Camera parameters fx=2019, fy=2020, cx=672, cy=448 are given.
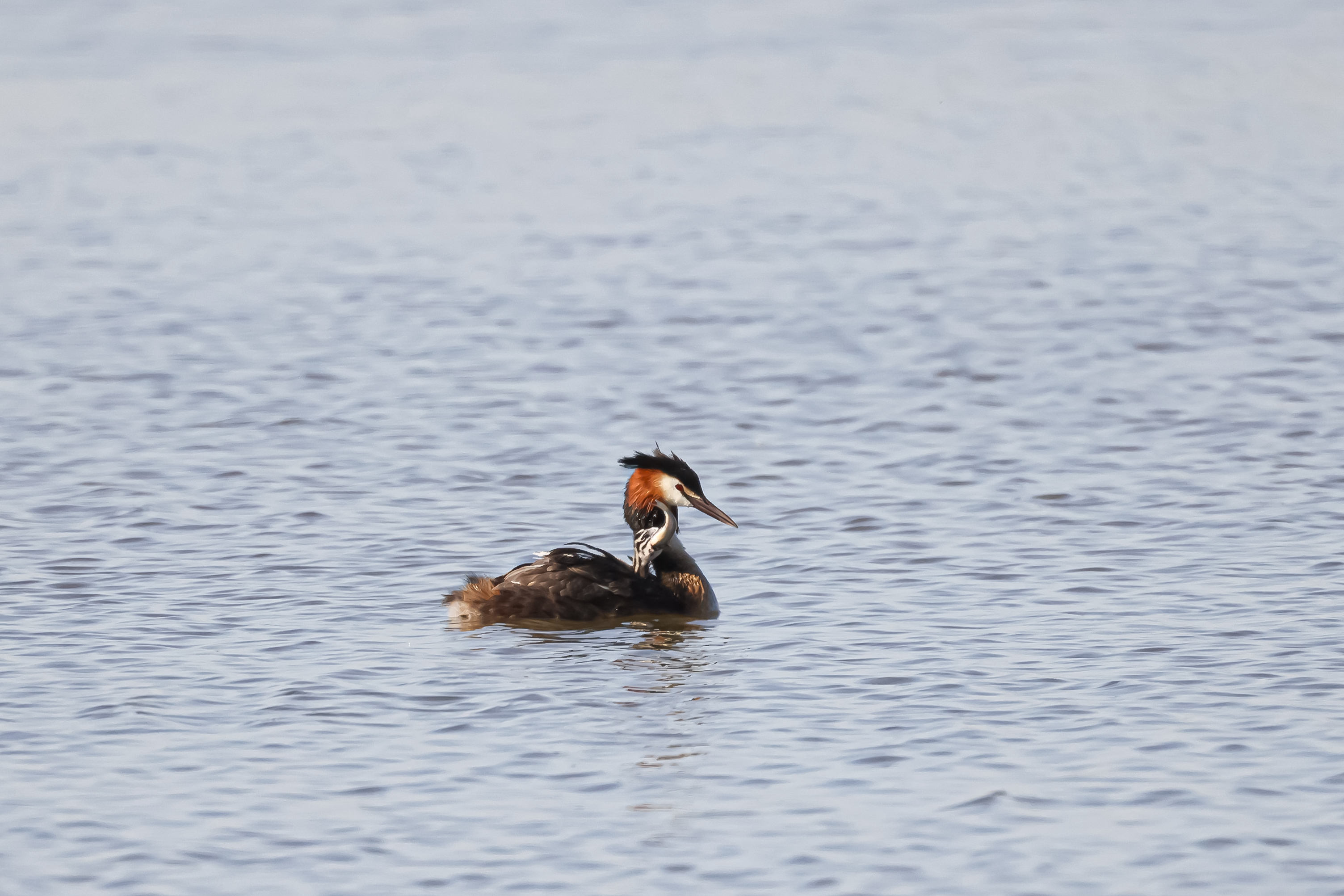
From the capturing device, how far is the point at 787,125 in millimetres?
31281

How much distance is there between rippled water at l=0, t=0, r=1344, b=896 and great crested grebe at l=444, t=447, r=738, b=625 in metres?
0.19

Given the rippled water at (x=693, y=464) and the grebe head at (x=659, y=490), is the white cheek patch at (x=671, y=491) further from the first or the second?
the rippled water at (x=693, y=464)

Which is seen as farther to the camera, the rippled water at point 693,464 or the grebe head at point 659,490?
the grebe head at point 659,490

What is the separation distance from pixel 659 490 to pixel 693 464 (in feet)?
9.94

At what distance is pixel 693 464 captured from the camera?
15945 millimetres

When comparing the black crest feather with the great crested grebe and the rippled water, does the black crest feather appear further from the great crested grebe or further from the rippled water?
the rippled water

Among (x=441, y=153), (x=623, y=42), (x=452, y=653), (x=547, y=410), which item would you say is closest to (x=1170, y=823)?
(x=452, y=653)

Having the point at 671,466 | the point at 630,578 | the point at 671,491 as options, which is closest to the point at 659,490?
the point at 671,491

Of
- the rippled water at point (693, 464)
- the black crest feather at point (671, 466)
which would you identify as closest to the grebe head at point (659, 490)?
the black crest feather at point (671, 466)

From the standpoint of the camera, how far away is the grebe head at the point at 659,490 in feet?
42.1

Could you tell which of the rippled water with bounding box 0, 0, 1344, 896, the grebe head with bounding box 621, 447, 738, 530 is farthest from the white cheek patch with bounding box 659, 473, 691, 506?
the rippled water with bounding box 0, 0, 1344, 896

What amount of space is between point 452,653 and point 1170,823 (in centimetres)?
442

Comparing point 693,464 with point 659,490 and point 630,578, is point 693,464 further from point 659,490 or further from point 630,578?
point 630,578

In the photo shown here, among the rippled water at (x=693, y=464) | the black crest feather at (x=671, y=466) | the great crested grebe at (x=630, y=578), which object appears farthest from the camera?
the black crest feather at (x=671, y=466)
